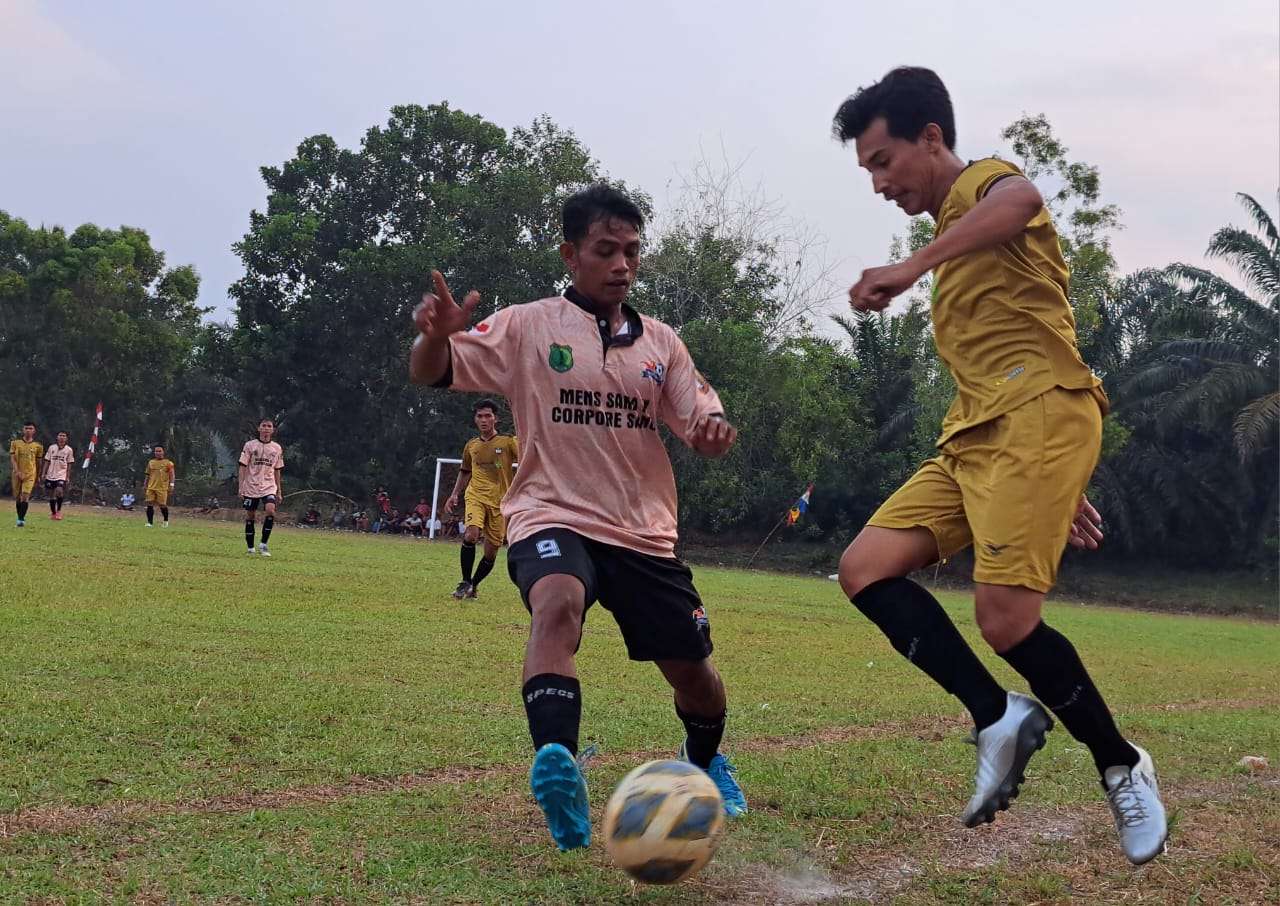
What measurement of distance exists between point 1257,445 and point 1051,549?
104 ft

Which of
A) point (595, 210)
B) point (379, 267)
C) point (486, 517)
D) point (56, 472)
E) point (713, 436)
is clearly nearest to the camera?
point (713, 436)

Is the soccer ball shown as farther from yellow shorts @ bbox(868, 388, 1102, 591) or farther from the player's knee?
yellow shorts @ bbox(868, 388, 1102, 591)

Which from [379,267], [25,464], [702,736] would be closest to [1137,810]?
[702,736]

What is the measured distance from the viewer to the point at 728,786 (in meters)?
4.75

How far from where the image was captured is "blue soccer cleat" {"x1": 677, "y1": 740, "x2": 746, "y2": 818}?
185 inches

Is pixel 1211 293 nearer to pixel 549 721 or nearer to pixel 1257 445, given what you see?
pixel 1257 445

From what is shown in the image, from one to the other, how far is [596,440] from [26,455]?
2327 cm

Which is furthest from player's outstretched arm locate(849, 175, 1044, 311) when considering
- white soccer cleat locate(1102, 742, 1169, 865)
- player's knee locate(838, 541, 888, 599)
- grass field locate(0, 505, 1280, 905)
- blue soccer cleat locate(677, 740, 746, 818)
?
blue soccer cleat locate(677, 740, 746, 818)

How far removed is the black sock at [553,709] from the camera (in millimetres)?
3920

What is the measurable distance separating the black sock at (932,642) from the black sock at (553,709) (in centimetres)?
93

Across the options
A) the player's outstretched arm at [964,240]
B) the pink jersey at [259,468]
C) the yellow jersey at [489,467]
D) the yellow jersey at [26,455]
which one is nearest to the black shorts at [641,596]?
the player's outstretched arm at [964,240]

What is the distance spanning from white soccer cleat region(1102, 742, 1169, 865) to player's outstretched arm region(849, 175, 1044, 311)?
5.19 feet

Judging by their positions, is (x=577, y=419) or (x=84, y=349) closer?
(x=577, y=419)

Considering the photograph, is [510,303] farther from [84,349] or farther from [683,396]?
[683,396]
